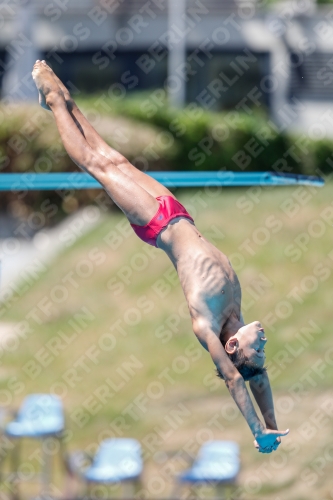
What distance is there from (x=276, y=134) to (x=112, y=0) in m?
6.07

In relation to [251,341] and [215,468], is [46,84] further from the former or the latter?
[215,468]

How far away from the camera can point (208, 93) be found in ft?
73.0

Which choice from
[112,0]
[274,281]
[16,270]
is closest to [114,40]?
[112,0]

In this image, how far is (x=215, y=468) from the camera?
447 inches

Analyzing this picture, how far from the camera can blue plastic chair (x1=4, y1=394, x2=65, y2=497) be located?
1206 cm

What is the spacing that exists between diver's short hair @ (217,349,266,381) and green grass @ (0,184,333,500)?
592cm

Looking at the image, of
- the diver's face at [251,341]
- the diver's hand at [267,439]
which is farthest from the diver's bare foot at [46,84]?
the diver's hand at [267,439]

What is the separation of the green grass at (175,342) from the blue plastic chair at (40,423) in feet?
3.19

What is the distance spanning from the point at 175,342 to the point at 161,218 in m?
8.12

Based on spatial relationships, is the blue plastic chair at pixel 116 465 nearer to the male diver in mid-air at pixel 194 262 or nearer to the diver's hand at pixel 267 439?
the male diver in mid-air at pixel 194 262

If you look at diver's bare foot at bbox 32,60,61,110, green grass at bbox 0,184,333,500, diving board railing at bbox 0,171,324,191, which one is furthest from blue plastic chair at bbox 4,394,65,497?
diver's bare foot at bbox 32,60,61,110

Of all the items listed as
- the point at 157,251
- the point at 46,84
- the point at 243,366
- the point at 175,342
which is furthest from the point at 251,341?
the point at 157,251

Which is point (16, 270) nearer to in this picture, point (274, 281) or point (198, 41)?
point (274, 281)

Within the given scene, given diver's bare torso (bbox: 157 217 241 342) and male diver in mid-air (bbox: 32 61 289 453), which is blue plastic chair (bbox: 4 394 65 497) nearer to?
male diver in mid-air (bbox: 32 61 289 453)
